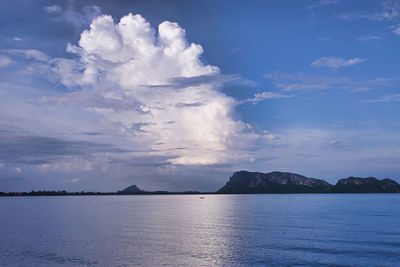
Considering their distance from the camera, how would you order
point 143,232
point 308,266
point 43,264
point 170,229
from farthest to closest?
1. point 170,229
2. point 143,232
3. point 43,264
4. point 308,266

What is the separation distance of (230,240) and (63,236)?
3653cm

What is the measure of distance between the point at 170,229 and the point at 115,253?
28.4 m

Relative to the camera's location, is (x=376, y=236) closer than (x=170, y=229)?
Yes

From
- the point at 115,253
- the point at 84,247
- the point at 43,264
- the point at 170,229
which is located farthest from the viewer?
the point at 170,229

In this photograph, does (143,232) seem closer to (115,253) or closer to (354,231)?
(115,253)

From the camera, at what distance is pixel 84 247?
2196 inches

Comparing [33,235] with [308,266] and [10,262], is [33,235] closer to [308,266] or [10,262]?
[10,262]

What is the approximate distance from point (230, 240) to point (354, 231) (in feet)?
98.2

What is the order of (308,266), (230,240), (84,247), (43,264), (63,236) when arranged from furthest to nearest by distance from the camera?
(63,236) < (230,240) < (84,247) < (43,264) < (308,266)

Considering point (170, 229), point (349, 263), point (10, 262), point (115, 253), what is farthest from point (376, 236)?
point (10, 262)

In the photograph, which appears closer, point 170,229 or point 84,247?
point 84,247

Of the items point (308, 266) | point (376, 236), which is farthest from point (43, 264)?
point (376, 236)

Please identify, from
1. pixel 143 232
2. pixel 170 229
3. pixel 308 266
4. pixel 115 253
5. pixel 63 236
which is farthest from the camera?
pixel 170 229

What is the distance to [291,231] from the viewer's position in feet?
233
